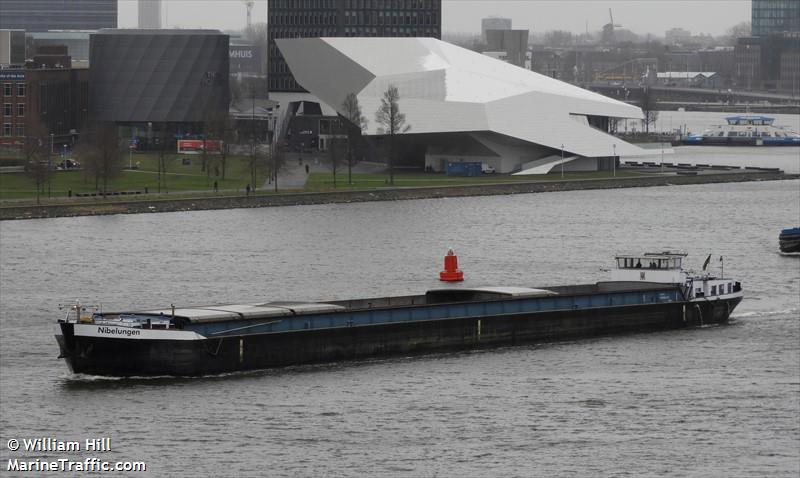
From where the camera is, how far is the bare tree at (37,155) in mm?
85562

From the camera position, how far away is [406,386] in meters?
40.6

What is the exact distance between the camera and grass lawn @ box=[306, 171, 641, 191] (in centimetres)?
9638

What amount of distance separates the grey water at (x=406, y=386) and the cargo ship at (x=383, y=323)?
0.47 meters

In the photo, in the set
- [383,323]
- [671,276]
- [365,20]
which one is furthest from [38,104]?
[383,323]

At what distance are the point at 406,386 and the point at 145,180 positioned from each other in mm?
57267

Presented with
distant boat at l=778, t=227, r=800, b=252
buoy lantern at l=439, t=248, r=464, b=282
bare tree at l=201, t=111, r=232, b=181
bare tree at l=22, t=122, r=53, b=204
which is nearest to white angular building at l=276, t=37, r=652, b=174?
bare tree at l=201, t=111, r=232, b=181

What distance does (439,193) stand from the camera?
310 feet

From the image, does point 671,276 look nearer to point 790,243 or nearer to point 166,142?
point 790,243

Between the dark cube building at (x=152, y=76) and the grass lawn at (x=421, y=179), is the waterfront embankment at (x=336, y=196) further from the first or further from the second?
the dark cube building at (x=152, y=76)

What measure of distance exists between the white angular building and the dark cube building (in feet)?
36.5

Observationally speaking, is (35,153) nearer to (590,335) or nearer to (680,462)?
(590,335)

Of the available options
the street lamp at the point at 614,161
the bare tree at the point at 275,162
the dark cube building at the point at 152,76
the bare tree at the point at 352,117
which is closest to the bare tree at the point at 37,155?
the bare tree at the point at 275,162

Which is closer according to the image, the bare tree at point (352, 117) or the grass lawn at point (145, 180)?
the grass lawn at point (145, 180)

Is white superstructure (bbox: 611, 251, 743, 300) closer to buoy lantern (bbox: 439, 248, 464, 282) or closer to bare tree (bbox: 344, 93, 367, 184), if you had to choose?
buoy lantern (bbox: 439, 248, 464, 282)
